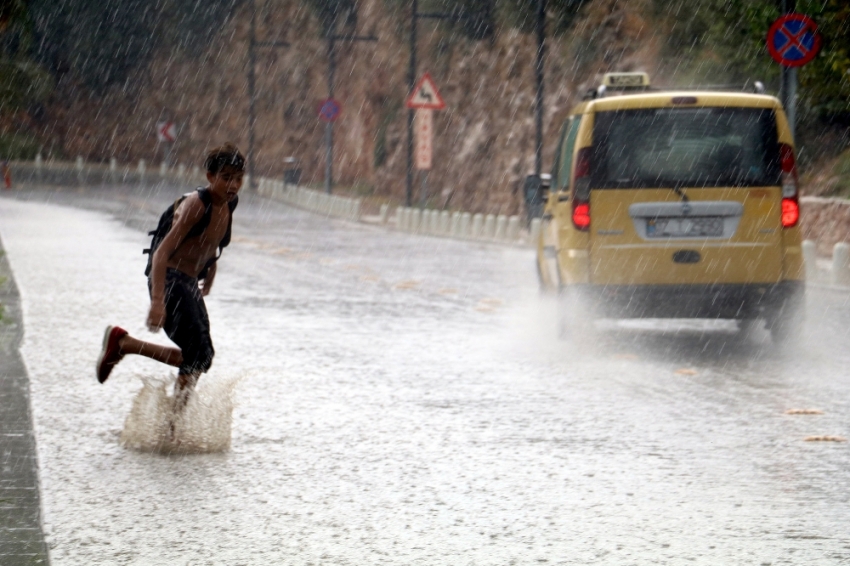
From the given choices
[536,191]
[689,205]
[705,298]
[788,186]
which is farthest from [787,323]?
[536,191]

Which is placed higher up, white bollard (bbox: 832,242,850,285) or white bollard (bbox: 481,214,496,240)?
white bollard (bbox: 832,242,850,285)

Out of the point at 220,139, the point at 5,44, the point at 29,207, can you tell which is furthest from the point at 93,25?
the point at 29,207

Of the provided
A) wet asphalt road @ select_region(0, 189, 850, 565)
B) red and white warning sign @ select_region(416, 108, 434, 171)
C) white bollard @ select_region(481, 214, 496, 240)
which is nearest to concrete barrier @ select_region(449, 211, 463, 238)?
white bollard @ select_region(481, 214, 496, 240)

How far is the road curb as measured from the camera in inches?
208

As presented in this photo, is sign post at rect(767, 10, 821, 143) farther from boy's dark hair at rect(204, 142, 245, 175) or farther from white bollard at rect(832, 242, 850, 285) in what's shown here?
boy's dark hair at rect(204, 142, 245, 175)

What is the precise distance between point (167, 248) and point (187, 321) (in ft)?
1.25

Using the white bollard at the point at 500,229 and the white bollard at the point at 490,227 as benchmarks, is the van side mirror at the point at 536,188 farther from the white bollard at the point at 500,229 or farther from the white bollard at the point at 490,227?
the white bollard at the point at 490,227

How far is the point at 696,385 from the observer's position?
9.40 m

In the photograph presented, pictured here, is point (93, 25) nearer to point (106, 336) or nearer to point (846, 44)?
point (846, 44)

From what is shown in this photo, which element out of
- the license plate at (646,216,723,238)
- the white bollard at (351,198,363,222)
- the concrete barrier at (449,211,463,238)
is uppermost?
the license plate at (646,216,723,238)

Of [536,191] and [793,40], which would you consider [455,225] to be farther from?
[536,191]

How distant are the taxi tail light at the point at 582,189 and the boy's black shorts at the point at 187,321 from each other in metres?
4.35

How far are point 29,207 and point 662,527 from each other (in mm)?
32276

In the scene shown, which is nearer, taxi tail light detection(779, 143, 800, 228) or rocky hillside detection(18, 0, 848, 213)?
taxi tail light detection(779, 143, 800, 228)
